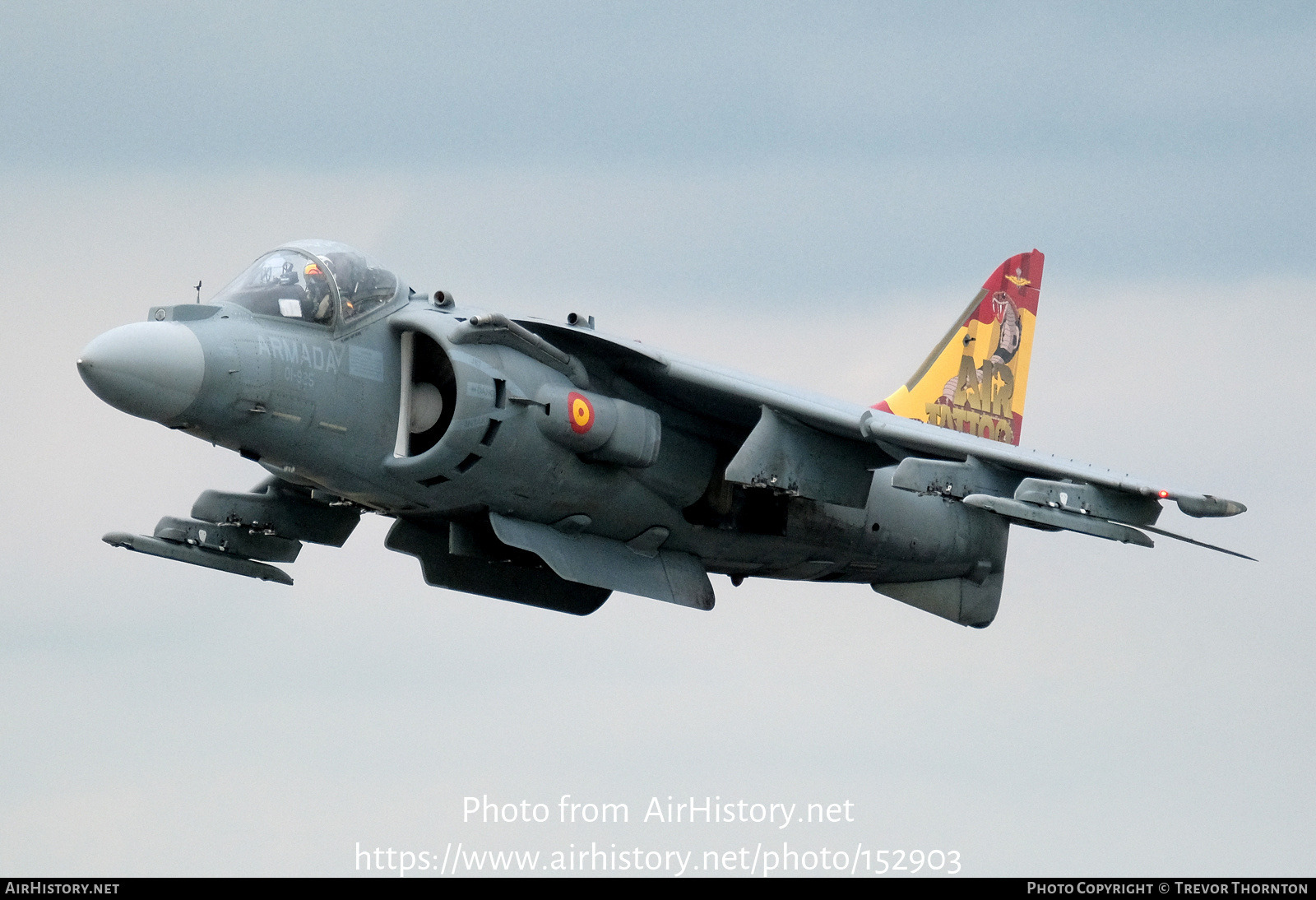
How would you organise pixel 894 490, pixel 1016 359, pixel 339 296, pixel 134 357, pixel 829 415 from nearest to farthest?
pixel 134 357 < pixel 339 296 < pixel 829 415 < pixel 894 490 < pixel 1016 359

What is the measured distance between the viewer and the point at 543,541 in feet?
64.1

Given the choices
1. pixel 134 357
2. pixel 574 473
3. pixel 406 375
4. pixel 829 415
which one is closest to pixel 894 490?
pixel 829 415

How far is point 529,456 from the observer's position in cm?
1888

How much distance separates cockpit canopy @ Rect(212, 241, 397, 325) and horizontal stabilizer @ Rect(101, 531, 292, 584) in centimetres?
367

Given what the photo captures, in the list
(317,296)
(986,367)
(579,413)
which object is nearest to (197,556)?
(317,296)

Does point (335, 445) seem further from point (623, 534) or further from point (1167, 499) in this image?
point (1167, 499)

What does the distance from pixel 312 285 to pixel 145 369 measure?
1.78 meters

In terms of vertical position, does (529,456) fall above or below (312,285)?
below

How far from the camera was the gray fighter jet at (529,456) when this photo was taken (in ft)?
58.7

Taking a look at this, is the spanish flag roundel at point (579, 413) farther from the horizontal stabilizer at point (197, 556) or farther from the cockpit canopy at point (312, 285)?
the horizontal stabilizer at point (197, 556)

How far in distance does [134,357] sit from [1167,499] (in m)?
8.60

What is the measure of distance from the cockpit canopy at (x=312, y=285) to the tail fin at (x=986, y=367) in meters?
7.94

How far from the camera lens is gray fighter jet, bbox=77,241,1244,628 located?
58.7 ft

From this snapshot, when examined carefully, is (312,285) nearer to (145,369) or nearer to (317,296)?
(317,296)
